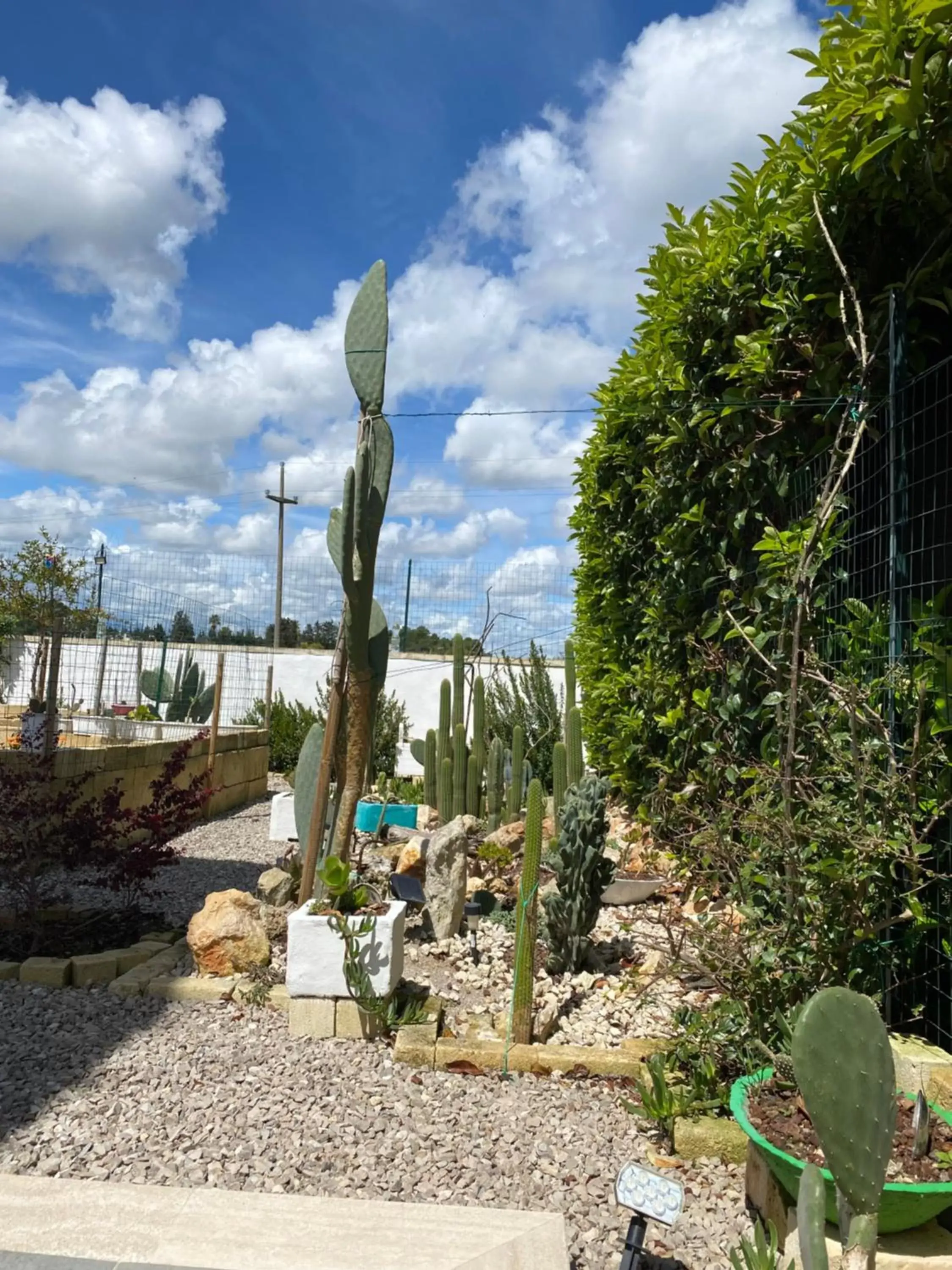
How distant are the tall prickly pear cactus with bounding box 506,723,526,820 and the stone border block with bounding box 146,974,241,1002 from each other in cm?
359

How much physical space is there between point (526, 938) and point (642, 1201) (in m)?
1.47

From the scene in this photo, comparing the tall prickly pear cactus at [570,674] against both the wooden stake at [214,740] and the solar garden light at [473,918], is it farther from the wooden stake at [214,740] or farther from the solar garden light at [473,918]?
the wooden stake at [214,740]

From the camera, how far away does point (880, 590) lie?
112 inches

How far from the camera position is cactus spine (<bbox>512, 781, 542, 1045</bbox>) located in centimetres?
316

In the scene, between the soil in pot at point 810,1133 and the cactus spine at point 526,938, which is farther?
the cactus spine at point 526,938

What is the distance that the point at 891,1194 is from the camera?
72.9 inches

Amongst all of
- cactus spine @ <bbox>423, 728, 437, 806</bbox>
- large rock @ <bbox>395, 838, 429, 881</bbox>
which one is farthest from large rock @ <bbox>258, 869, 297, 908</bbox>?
cactus spine @ <bbox>423, 728, 437, 806</bbox>

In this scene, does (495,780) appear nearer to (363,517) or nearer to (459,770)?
(459,770)

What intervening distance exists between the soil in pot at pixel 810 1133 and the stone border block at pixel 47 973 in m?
2.91

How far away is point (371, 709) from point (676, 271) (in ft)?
7.95

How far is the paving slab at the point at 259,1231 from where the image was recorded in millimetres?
1937

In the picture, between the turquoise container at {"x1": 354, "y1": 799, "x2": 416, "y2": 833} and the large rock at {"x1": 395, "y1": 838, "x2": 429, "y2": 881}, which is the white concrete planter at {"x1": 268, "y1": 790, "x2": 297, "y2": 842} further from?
the large rock at {"x1": 395, "y1": 838, "x2": 429, "y2": 881}

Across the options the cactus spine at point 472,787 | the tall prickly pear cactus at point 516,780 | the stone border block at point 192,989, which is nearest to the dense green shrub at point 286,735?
the cactus spine at point 472,787

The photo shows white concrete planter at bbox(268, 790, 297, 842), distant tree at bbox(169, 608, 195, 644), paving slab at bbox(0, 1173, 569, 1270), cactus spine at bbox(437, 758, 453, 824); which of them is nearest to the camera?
paving slab at bbox(0, 1173, 569, 1270)
